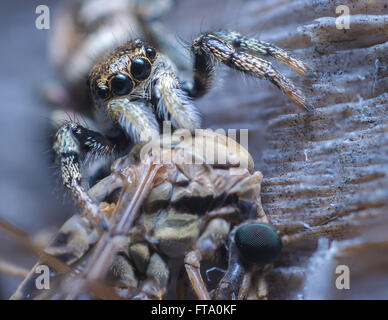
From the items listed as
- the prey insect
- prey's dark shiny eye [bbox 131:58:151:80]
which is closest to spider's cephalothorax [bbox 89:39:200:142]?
prey's dark shiny eye [bbox 131:58:151:80]

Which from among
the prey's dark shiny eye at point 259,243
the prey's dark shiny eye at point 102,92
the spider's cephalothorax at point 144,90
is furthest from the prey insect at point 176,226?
the prey's dark shiny eye at point 102,92

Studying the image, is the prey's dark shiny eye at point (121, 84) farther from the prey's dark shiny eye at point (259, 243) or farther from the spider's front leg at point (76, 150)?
the prey's dark shiny eye at point (259, 243)

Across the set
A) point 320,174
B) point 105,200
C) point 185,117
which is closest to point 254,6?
point 185,117

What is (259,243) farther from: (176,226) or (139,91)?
(139,91)

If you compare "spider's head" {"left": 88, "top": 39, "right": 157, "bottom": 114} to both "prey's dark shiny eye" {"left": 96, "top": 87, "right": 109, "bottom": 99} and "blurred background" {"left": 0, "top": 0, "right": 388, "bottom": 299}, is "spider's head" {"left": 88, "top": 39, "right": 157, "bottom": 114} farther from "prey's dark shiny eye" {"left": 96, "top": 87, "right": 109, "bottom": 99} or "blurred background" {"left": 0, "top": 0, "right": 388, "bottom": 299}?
"blurred background" {"left": 0, "top": 0, "right": 388, "bottom": 299}

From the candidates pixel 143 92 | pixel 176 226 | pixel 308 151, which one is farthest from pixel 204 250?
pixel 143 92
